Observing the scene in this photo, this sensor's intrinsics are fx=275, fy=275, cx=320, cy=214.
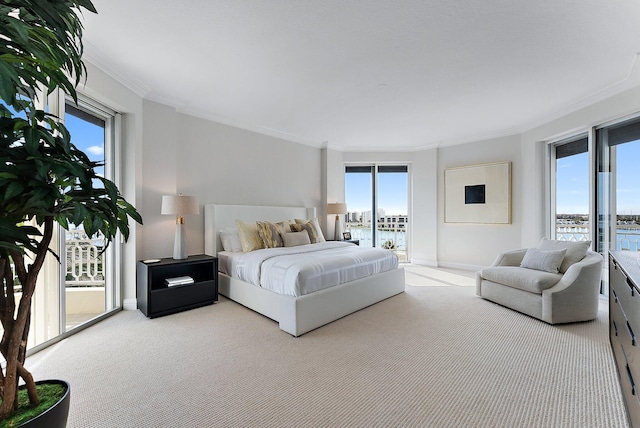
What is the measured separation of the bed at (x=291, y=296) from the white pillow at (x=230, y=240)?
85 millimetres

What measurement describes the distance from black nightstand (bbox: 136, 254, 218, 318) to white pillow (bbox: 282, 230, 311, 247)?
1.04 metres

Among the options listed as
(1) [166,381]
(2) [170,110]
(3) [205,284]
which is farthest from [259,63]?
(1) [166,381]

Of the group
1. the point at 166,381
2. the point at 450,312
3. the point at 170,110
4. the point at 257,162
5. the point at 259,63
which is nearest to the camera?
the point at 166,381

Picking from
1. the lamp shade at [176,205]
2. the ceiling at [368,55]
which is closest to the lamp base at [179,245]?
the lamp shade at [176,205]

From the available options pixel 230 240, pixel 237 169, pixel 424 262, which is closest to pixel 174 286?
pixel 230 240

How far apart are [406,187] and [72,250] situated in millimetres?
6097

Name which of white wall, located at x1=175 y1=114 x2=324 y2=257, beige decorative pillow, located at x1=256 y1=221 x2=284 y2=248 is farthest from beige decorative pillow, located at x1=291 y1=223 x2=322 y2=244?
white wall, located at x1=175 y1=114 x2=324 y2=257

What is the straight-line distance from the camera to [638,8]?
199 cm

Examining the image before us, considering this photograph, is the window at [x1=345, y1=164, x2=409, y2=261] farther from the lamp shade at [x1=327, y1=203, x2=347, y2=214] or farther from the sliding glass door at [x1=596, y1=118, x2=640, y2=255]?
the sliding glass door at [x1=596, y1=118, x2=640, y2=255]

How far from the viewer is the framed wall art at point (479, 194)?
5160 millimetres

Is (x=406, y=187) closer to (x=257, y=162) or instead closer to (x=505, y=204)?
(x=505, y=204)

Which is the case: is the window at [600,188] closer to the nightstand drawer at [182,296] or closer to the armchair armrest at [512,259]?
the armchair armrest at [512,259]

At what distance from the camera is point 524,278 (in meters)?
3.18

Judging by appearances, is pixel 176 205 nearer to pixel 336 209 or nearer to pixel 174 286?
pixel 174 286
